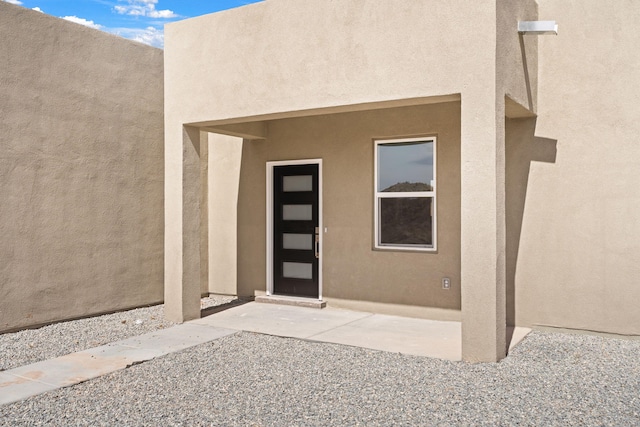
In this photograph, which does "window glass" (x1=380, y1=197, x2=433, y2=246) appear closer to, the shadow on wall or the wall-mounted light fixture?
the shadow on wall

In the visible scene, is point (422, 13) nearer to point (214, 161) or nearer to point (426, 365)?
point (426, 365)

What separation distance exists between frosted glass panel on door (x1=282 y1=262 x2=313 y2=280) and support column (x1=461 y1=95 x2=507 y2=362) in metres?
3.81

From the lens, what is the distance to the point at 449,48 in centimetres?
597

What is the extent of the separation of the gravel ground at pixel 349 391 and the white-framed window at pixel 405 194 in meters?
2.42

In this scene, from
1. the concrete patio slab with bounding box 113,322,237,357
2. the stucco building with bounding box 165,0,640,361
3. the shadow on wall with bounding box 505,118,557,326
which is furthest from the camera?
the shadow on wall with bounding box 505,118,557,326

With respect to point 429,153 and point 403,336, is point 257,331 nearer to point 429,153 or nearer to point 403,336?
point 403,336

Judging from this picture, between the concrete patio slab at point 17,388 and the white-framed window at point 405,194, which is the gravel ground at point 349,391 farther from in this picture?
the white-framed window at point 405,194

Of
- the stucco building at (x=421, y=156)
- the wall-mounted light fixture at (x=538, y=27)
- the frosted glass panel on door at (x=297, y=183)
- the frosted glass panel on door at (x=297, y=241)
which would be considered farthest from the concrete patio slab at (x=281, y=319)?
the wall-mounted light fixture at (x=538, y=27)

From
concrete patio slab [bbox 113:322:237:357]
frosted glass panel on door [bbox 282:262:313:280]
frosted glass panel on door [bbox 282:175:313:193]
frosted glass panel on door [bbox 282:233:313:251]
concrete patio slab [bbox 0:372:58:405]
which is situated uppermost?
frosted glass panel on door [bbox 282:175:313:193]

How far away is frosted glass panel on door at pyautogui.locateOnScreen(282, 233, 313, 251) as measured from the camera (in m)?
9.27

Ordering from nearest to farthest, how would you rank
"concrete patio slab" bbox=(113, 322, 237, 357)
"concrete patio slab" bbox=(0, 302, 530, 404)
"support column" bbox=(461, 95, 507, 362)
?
1. "concrete patio slab" bbox=(0, 302, 530, 404)
2. "support column" bbox=(461, 95, 507, 362)
3. "concrete patio slab" bbox=(113, 322, 237, 357)

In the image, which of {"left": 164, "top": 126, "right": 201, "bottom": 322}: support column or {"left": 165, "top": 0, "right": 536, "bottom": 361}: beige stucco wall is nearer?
{"left": 165, "top": 0, "right": 536, "bottom": 361}: beige stucco wall

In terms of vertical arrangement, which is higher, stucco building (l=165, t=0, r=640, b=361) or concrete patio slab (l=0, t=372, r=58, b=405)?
stucco building (l=165, t=0, r=640, b=361)

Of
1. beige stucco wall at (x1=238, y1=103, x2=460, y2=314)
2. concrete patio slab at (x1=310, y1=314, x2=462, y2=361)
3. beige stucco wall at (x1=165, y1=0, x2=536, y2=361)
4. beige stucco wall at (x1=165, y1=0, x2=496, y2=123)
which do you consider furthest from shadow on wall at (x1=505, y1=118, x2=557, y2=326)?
beige stucco wall at (x1=165, y1=0, x2=496, y2=123)
